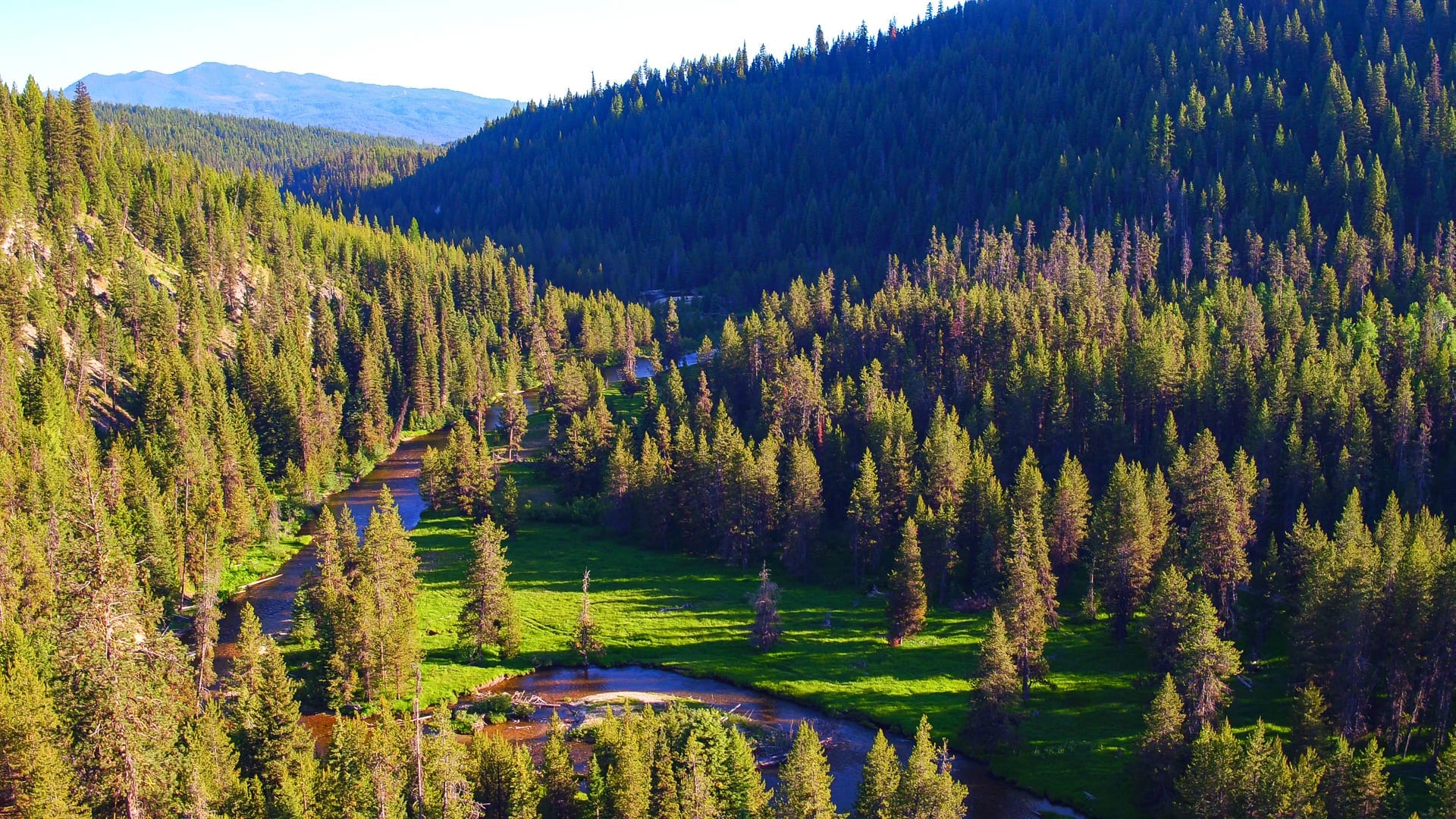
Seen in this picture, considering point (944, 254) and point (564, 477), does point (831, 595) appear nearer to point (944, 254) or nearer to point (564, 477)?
point (564, 477)

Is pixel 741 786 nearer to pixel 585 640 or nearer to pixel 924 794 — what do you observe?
pixel 924 794

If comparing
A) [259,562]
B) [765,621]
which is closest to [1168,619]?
[765,621]

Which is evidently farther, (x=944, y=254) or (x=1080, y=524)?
(x=944, y=254)

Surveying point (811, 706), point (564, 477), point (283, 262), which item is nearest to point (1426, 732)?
point (811, 706)

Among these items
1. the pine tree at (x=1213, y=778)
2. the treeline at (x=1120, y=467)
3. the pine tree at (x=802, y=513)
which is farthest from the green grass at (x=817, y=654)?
the pine tree at (x=1213, y=778)

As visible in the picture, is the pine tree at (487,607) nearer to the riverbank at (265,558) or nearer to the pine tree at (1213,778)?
the riverbank at (265,558)

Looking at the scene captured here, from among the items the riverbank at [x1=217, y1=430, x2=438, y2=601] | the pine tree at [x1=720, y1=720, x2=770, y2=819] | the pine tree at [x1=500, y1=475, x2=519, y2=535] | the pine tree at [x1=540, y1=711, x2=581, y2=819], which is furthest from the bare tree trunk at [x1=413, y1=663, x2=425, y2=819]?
the pine tree at [x1=500, y1=475, x2=519, y2=535]
